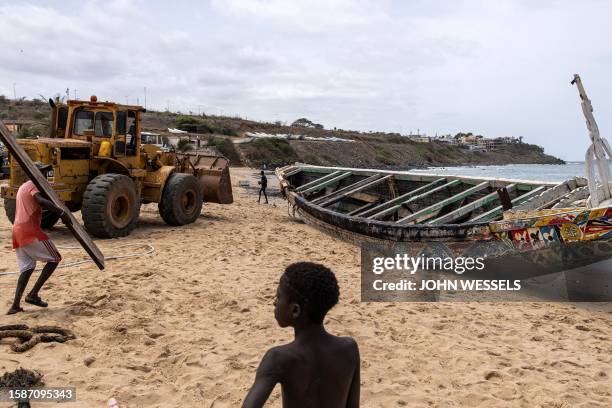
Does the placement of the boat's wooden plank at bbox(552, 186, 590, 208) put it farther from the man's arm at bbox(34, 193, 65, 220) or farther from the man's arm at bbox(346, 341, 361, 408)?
the man's arm at bbox(34, 193, 65, 220)

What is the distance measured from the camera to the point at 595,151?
657 cm

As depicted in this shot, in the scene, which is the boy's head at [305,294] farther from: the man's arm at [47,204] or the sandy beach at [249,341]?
the man's arm at [47,204]

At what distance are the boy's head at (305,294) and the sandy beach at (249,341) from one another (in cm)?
191

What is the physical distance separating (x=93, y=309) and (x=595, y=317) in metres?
5.72

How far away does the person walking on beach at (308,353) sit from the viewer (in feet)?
5.79

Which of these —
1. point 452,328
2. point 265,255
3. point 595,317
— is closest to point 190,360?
point 452,328

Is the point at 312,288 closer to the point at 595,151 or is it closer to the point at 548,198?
the point at 595,151

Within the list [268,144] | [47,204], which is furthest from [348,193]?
[268,144]

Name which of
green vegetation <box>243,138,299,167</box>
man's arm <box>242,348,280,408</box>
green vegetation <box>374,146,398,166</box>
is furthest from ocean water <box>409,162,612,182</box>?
man's arm <box>242,348,280,408</box>

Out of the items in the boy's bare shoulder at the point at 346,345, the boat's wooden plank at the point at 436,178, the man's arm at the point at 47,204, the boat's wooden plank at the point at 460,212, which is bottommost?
the boy's bare shoulder at the point at 346,345

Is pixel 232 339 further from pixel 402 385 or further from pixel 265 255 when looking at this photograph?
pixel 265 255

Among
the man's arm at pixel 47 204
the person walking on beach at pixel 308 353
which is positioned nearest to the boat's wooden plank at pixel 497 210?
the man's arm at pixel 47 204

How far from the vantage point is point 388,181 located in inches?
462

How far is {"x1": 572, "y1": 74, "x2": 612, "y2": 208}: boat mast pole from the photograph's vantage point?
6445mm
